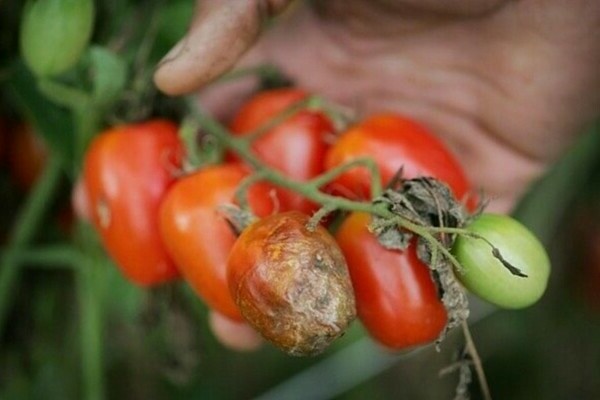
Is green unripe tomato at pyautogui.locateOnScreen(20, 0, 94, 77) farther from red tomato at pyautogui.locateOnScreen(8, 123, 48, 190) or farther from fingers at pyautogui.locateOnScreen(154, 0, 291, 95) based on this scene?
red tomato at pyautogui.locateOnScreen(8, 123, 48, 190)

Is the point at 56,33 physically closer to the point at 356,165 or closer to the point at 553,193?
the point at 356,165

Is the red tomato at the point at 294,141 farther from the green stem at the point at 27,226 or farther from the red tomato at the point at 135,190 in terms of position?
the green stem at the point at 27,226

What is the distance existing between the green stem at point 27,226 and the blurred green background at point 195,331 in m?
0.03

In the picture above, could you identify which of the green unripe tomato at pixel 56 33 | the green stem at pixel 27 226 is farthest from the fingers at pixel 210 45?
the green stem at pixel 27 226

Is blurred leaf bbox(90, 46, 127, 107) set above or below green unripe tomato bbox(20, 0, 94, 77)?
below

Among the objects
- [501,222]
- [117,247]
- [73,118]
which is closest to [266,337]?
[501,222]

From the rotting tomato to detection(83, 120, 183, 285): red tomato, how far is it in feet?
0.78

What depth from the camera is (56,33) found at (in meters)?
0.80

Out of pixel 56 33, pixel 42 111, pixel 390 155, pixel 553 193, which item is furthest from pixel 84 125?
pixel 553 193

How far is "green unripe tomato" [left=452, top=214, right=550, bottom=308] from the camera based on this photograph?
0.64 metres

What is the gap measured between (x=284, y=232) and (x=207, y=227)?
15cm

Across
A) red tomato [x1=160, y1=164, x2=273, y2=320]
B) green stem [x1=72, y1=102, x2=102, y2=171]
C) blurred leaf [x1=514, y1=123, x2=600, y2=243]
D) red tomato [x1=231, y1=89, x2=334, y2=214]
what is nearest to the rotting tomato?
red tomato [x1=160, y1=164, x2=273, y2=320]

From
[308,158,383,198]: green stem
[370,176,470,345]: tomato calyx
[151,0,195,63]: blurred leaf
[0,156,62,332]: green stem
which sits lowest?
[0,156,62,332]: green stem

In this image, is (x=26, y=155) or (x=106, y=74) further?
(x=26, y=155)
